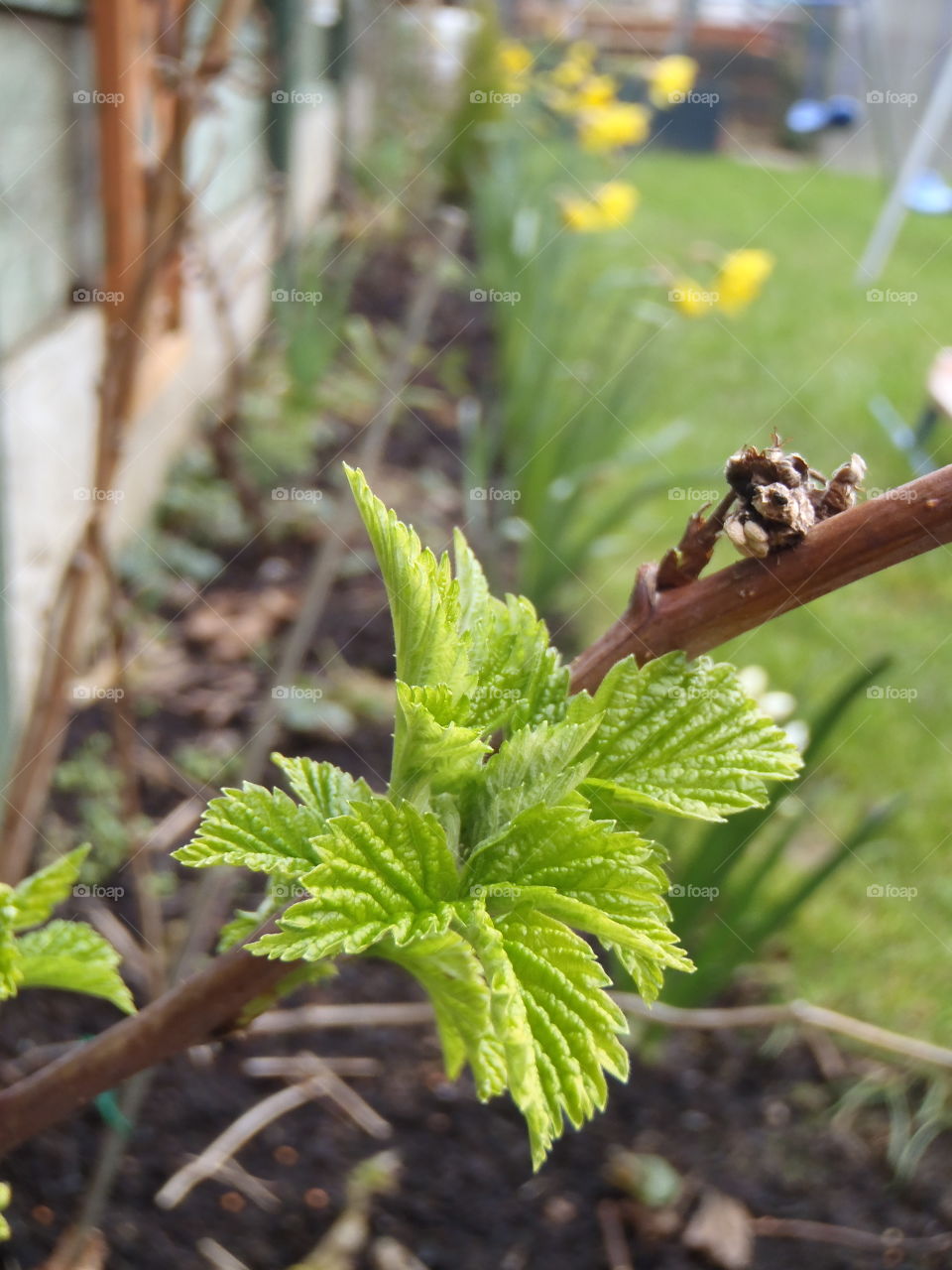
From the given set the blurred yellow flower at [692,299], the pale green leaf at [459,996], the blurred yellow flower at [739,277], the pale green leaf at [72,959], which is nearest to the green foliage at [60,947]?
the pale green leaf at [72,959]

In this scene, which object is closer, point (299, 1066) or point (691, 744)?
A: point (691, 744)

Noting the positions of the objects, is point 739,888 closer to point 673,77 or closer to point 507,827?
point 507,827

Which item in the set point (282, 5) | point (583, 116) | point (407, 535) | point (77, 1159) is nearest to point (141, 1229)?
point (77, 1159)

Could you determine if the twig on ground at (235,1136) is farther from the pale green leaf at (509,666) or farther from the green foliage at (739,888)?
A: the pale green leaf at (509,666)

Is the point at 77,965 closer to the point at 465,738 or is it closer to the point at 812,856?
the point at 465,738

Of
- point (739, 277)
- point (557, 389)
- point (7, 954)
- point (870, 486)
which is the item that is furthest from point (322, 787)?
point (739, 277)
